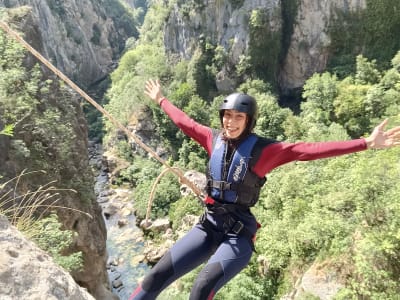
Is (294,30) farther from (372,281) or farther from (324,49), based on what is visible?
(372,281)

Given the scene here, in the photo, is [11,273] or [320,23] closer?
[11,273]

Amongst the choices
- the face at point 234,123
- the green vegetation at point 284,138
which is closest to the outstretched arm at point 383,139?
the face at point 234,123

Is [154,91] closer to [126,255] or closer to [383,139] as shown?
[383,139]

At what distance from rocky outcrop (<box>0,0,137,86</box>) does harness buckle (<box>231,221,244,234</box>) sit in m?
56.0

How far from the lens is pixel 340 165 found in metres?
18.3

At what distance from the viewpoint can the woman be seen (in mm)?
4043

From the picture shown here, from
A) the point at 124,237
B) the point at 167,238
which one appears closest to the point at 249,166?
the point at 167,238

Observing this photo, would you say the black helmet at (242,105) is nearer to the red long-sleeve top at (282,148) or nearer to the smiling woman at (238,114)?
the smiling woman at (238,114)

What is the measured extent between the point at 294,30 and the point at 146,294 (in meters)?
44.1

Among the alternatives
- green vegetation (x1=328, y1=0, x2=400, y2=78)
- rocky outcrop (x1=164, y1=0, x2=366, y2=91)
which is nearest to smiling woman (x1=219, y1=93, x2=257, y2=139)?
green vegetation (x1=328, y1=0, x2=400, y2=78)

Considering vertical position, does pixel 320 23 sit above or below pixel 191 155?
above

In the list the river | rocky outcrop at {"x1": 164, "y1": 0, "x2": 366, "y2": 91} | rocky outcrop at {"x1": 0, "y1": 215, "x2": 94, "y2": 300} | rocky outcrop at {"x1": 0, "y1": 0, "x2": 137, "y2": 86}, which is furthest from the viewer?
rocky outcrop at {"x1": 0, "y1": 0, "x2": 137, "y2": 86}

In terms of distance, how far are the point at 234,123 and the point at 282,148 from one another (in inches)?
25.0

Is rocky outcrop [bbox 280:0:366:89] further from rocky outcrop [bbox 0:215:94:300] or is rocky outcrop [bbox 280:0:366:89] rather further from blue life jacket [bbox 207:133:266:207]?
rocky outcrop [bbox 0:215:94:300]
